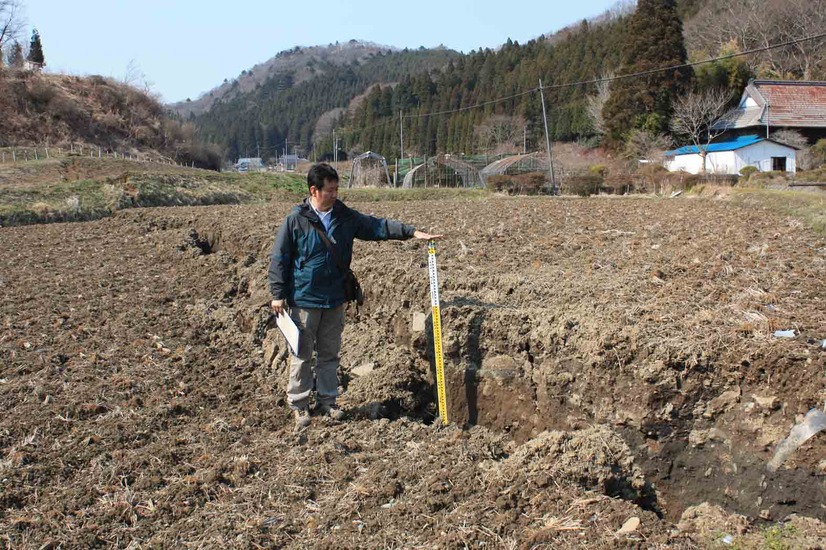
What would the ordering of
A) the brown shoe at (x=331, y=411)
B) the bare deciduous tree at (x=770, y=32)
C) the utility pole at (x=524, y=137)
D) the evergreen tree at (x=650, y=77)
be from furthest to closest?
1. the utility pole at (x=524, y=137)
2. the bare deciduous tree at (x=770, y=32)
3. the evergreen tree at (x=650, y=77)
4. the brown shoe at (x=331, y=411)

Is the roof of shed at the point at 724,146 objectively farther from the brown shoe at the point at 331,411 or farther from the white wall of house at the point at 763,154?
the brown shoe at the point at 331,411

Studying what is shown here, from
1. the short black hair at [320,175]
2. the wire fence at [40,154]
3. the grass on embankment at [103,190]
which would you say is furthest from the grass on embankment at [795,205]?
the wire fence at [40,154]

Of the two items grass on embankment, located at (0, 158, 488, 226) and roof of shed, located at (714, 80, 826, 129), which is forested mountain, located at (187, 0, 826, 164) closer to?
roof of shed, located at (714, 80, 826, 129)

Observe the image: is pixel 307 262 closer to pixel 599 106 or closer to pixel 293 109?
pixel 599 106

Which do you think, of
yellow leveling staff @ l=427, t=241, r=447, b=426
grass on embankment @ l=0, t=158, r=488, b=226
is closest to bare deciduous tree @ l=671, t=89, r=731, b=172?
grass on embankment @ l=0, t=158, r=488, b=226

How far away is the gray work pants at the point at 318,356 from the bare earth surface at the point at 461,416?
0.78 feet

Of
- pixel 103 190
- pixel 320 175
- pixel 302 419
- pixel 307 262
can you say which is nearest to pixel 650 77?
pixel 103 190

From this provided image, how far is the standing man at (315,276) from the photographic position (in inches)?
187

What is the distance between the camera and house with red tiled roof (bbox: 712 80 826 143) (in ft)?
145

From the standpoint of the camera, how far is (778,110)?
1743 inches

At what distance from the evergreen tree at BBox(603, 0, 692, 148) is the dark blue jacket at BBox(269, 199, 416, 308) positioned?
4373 cm

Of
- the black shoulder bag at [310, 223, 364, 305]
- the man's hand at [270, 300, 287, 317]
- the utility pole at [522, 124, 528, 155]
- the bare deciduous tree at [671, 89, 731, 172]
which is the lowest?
the man's hand at [270, 300, 287, 317]

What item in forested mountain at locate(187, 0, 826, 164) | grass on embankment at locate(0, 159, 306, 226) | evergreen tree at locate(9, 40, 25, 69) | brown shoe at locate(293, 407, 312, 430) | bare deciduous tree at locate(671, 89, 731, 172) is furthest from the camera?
evergreen tree at locate(9, 40, 25, 69)

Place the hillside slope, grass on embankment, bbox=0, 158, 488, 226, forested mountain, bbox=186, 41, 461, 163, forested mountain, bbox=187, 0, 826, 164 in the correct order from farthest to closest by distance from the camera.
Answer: forested mountain, bbox=186, 41, 461, 163
forested mountain, bbox=187, 0, 826, 164
the hillside slope
grass on embankment, bbox=0, 158, 488, 226
